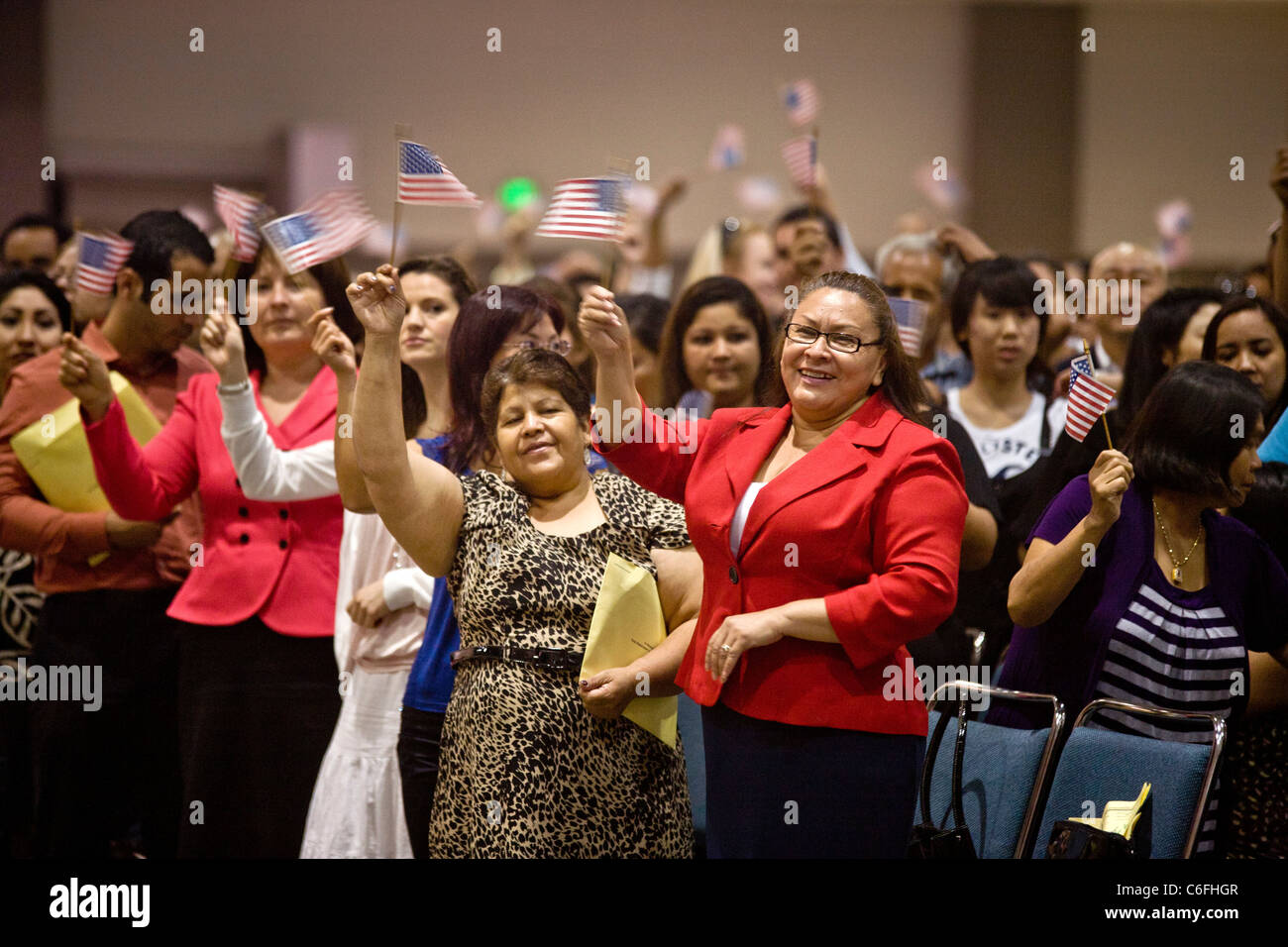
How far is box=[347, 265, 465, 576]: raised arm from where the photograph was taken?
2.46 metres

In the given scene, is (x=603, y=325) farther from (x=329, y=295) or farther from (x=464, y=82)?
(x=464, y=82)

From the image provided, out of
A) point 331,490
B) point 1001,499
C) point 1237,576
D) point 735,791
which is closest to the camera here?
point 735,791

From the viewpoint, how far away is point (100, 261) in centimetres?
380

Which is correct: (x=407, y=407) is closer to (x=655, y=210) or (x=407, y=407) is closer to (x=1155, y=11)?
(x=655, y=210)

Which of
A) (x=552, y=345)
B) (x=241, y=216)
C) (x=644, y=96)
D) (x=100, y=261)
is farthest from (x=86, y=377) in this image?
(x=644, y=96)

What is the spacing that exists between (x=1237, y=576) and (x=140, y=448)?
2580 millimetres

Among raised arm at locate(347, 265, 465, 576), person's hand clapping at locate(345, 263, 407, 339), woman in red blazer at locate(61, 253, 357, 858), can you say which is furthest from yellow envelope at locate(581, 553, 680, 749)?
woman in red blazer at locate(61, 253, 357, 858)

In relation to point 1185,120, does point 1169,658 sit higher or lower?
lower

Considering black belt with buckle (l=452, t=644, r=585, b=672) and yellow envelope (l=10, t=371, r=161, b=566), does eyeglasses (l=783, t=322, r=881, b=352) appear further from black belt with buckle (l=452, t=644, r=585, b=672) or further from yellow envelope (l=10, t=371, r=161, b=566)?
yellow envelope (l=10, t=371, r=161, b=566)

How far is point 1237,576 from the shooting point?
2.89m

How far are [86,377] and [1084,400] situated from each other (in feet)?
7.40

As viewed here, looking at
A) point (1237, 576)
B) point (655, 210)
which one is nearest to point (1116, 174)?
point (655, 210)

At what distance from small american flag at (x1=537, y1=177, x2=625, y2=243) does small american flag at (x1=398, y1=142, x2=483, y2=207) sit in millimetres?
187

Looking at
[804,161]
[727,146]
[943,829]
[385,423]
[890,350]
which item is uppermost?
[727,146]
